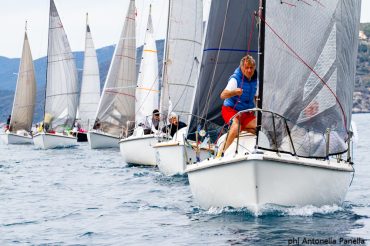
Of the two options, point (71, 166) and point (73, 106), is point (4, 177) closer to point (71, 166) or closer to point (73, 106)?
point (71, 166)

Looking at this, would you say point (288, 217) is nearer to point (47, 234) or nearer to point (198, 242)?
point (198, 242)

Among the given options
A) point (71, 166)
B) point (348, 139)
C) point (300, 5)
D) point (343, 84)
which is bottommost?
point (71, 166)

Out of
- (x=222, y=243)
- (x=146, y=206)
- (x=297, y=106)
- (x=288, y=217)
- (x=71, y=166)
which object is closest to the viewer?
(x=222, y=243)

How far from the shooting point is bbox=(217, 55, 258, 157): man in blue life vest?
12.5m

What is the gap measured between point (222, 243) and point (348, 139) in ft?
12.3

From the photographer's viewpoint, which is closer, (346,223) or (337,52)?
(346,223)

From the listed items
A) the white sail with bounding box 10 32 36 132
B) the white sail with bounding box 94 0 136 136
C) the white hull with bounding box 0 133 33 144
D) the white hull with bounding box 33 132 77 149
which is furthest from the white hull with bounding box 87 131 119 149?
the white sail with bounding box 10 32 36 132

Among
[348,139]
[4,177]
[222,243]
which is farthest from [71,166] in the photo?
[222,243]

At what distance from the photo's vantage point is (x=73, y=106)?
158 ft

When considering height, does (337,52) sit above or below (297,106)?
above

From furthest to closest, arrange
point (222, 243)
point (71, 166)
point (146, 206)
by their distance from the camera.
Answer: point (71, 166) < point (146, 206) < point (222, 243)

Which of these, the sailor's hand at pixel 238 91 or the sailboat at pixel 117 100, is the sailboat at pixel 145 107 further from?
the sailor's hand at pixel 238 91

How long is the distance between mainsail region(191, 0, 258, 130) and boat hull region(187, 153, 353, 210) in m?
5.39

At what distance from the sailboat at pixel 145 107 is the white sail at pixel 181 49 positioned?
1417 mm
